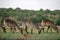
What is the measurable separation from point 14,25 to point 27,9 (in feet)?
1.43

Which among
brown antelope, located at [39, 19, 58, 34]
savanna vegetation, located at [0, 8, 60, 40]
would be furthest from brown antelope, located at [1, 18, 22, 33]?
brown antelope, located at [39, 19, 58, 34]

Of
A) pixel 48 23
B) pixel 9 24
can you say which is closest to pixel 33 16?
pixel 48 23

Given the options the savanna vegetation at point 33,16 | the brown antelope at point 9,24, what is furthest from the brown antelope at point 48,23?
the brown antelope at point 9,24

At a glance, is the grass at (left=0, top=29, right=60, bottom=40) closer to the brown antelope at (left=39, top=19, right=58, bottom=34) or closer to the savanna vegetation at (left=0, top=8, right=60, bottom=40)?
the savanna vegetation at (left=0, top=8, right=60, bottom=40)

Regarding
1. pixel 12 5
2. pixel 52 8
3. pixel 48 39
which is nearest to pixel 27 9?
pixel 12 5

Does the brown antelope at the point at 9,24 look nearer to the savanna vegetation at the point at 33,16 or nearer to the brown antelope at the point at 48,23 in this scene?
the savanna vegetation at the point at 33,16

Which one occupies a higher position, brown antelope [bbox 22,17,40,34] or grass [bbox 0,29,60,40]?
brown antelope [bbox 22,17,40,34]

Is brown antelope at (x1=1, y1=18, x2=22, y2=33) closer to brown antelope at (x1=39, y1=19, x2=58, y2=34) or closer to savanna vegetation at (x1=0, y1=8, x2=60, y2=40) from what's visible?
savanna vegetation at (x1=0, y1=8, x2=60, y2=40)

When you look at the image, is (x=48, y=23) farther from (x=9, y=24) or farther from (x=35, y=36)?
(x=9, y=24)

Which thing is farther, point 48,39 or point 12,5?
point 12,5

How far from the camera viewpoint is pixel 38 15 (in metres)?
3.00

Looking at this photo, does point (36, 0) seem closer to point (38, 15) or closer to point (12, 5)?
point (38, 15)

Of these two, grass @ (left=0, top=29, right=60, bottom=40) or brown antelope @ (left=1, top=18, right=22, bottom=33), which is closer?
grass @ (left=0, top=29, right=60, bottom=40)

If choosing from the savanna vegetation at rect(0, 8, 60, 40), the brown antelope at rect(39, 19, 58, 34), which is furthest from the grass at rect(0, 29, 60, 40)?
the brown antelope at rect(39, 19, 58, 34)
